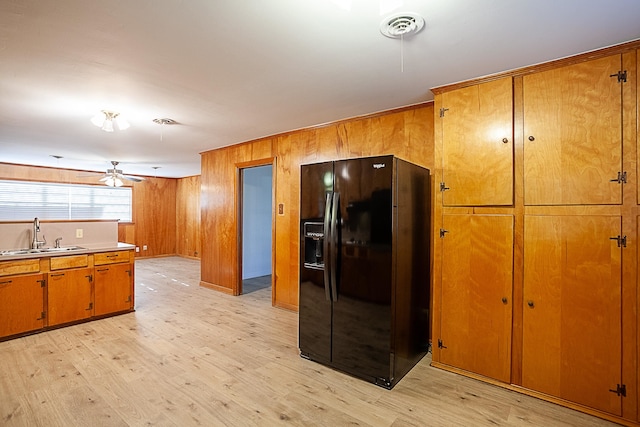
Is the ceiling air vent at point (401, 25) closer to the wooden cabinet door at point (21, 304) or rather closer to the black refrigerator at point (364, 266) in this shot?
the black refrigerator at point (364, 266)

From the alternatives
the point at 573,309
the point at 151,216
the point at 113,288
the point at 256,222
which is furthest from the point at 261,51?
the point at 151,216

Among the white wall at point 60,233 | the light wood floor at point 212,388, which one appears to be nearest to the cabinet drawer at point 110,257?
the white wall at point 60,233

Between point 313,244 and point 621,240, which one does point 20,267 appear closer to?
point 313,244

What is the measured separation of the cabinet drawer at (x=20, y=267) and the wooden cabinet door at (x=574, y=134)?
4907 millimetres

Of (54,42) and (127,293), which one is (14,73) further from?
(127,293)

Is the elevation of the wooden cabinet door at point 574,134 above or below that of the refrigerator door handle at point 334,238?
above

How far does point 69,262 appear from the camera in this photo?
3691mm

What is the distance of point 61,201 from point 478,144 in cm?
912

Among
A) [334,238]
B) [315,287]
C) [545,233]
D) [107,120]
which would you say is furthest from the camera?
[107,120]

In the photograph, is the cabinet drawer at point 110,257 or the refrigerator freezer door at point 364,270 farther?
the cabinet drawer at point 110,257

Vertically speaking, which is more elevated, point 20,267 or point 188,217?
point 188,217

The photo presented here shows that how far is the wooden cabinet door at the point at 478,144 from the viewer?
2.44 meters

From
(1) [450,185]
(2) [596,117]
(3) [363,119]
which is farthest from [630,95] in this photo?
(3) [363,119]

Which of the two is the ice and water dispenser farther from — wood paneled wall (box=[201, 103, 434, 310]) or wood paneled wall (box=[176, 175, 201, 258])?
wood paneled wall (box=[176, 175, 201, 258])
